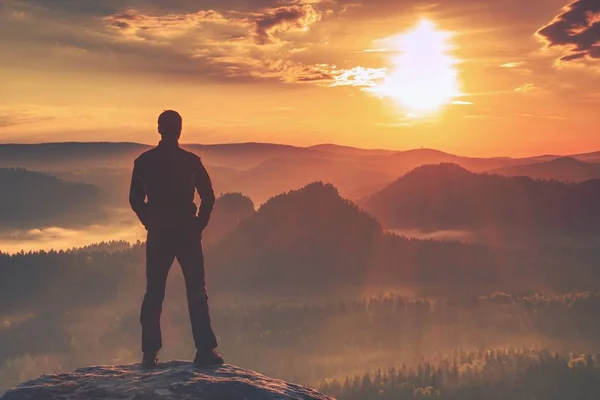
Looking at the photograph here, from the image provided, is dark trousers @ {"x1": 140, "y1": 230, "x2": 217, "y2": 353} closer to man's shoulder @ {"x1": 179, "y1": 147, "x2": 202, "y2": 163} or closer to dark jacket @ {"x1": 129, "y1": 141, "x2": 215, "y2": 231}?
dark jacket @ {"x1": 129, "y1": 141, "x2": 215, "y2": 231}

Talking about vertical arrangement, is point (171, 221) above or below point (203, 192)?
below

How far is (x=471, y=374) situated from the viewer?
18388cm

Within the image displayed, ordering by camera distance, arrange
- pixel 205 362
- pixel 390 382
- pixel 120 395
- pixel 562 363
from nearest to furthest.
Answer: pixel 120 395 → pixel 205 362 → pixel 390 382 → pixel 562 363

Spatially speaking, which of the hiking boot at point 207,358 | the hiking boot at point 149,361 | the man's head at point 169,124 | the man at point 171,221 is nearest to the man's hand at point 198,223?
the man at point 171,221

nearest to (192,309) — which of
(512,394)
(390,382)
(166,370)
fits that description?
(166,370)

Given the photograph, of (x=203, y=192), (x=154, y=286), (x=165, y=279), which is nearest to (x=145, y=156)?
(x=203, y=192)

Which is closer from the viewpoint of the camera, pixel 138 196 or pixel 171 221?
pixel 171 221

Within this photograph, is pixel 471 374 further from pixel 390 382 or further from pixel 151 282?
pixel 151 282

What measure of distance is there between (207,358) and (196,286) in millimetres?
1573

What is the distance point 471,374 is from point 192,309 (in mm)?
182294

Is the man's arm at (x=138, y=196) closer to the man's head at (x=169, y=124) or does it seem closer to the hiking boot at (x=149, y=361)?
the man's head at (x=169, y=124)

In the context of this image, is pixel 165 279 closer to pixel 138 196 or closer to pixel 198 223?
pixel 198 223

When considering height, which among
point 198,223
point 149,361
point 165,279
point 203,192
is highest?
point 203,192

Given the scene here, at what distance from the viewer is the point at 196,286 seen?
48.0 ft
